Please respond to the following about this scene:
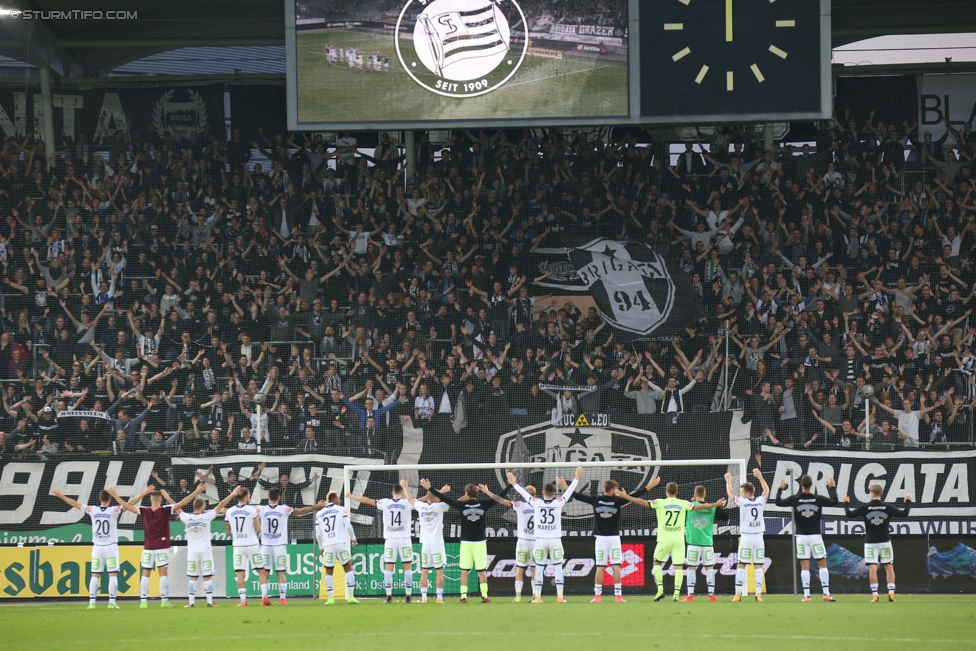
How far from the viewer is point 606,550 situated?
55.1 feet

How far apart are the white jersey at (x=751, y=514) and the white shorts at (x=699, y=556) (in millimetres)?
650

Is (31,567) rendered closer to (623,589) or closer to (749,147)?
(623,589)

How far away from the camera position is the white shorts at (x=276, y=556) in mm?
17344

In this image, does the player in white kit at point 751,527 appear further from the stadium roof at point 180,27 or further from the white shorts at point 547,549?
the stadium roof at point 180,27

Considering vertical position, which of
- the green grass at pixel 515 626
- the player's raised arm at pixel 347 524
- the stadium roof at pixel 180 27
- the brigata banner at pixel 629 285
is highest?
the stadium roof at pixel 180 27

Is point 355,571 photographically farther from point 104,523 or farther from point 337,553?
point 104,523

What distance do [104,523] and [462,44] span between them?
33.7 feet

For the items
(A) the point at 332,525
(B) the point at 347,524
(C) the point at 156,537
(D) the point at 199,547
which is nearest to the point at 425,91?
(B) the point at 347,524

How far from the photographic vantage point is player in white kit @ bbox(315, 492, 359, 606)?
17297 mm

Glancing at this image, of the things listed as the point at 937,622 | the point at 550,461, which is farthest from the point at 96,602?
the point at 937,622

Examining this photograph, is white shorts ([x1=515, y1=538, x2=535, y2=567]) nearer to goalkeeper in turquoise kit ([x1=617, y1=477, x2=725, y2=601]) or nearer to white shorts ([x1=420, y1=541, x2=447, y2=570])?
white shorts ([x1=420, y1=541, x2=447, y2=570])

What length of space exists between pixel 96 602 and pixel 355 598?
4.35 meters

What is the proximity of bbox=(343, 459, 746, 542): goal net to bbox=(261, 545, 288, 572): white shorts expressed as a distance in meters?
2.22

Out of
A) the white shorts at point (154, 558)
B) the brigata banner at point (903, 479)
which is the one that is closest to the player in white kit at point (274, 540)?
the white shorts at point (154, 558)
